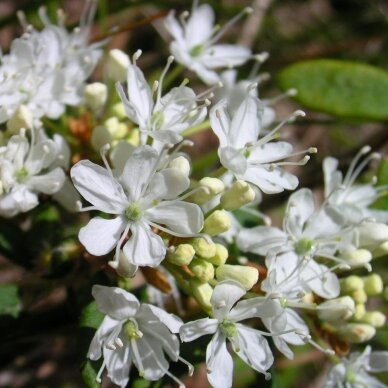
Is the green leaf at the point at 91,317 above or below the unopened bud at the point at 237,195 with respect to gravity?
below

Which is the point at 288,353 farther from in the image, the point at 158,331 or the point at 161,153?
the point at 161,153

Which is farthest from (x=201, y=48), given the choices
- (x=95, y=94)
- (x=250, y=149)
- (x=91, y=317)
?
(x=91, y=317)

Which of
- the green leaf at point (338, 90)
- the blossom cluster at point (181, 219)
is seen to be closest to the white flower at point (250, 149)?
the blossom cluster at point (181, 219)

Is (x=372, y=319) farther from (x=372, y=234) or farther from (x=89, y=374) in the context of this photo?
(x=89, y=374)

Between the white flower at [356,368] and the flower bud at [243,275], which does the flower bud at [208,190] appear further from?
the white flower at [356,368]

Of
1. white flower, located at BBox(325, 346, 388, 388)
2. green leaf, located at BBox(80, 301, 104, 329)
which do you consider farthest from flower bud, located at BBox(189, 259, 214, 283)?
white flower, located at BBox(325, 346, 388, 388)

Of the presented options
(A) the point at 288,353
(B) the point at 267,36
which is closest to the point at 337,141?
(B) the point at 267,36

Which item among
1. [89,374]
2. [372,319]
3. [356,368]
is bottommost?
[356,368]

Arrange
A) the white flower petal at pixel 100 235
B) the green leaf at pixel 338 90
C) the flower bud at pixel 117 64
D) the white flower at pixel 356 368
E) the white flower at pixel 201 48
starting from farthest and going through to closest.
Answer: the green leaf at pixel 338 90, the white flower at pixel 201 48, the flower bud at pixel 117 64, the white flower at pixel 356 368, the white flower petal at pixel 100 235
